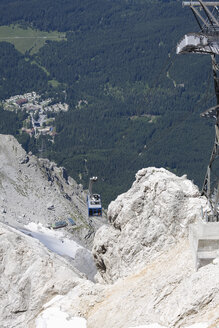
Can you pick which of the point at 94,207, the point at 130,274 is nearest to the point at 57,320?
the point at 130,274

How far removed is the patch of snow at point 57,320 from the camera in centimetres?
4316

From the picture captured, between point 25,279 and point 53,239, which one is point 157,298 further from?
point 53,239

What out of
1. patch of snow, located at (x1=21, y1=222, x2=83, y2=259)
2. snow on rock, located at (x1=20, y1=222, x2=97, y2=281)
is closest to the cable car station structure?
snow on rock, located at (x1=20, y1=222, x2=97, y2=281)

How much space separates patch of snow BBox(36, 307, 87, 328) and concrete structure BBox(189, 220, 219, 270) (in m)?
6.54

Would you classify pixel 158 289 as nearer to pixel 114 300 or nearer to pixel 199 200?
pixel 114 300

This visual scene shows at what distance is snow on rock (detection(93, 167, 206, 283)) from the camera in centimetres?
4678

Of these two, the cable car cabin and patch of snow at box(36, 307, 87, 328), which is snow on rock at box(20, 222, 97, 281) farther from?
patch of snow at box(36, 307, 87, 328)

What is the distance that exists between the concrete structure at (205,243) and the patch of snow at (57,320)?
21.4 ft

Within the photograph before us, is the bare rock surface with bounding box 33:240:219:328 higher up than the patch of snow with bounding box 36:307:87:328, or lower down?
higher up

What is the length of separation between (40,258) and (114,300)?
20.3ft

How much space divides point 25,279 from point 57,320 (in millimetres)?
4554

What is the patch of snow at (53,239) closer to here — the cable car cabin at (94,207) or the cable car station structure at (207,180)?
the cable car cabin at (94,207)

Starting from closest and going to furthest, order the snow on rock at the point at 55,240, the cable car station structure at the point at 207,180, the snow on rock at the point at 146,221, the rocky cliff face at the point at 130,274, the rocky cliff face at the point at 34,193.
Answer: the rocky cliff face at the point at 130,274, the cable car station structure at the point at 207,180, the snow on rock at the point at 146,221, the snow on rock at the point at 55,240, the rocky cliff face at the point at 34,193

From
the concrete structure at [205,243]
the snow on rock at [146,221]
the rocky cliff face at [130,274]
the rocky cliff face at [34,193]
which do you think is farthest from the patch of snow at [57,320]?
the rocky cliff face at [34,193]
